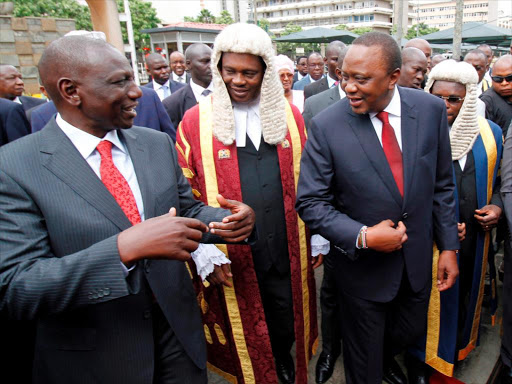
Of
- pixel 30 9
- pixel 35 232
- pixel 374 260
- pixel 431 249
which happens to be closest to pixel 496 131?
pixel 431 249

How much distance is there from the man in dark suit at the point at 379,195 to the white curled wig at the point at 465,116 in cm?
32

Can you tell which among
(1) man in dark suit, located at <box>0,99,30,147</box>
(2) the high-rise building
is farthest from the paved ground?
(2) the high-rise building

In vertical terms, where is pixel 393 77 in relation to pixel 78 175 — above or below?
above

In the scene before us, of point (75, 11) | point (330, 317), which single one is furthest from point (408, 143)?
point (75, 11)

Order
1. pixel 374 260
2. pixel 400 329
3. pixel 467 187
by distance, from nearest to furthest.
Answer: pixel 374 260 < pixel 400 329 < pixel 467 187

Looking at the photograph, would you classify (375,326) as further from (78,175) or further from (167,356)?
(78,175)

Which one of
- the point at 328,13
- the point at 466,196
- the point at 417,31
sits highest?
the point at 328,13

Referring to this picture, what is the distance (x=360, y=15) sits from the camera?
73.8 m

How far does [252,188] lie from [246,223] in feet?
1.91

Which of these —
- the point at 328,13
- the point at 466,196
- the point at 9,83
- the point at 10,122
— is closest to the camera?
the point at 466,196

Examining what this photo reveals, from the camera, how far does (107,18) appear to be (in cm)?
1044

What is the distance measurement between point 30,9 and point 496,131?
43.8 m

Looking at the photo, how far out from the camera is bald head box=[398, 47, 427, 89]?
3709mm

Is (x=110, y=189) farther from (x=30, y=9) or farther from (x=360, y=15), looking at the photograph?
(x=360, y=15)
